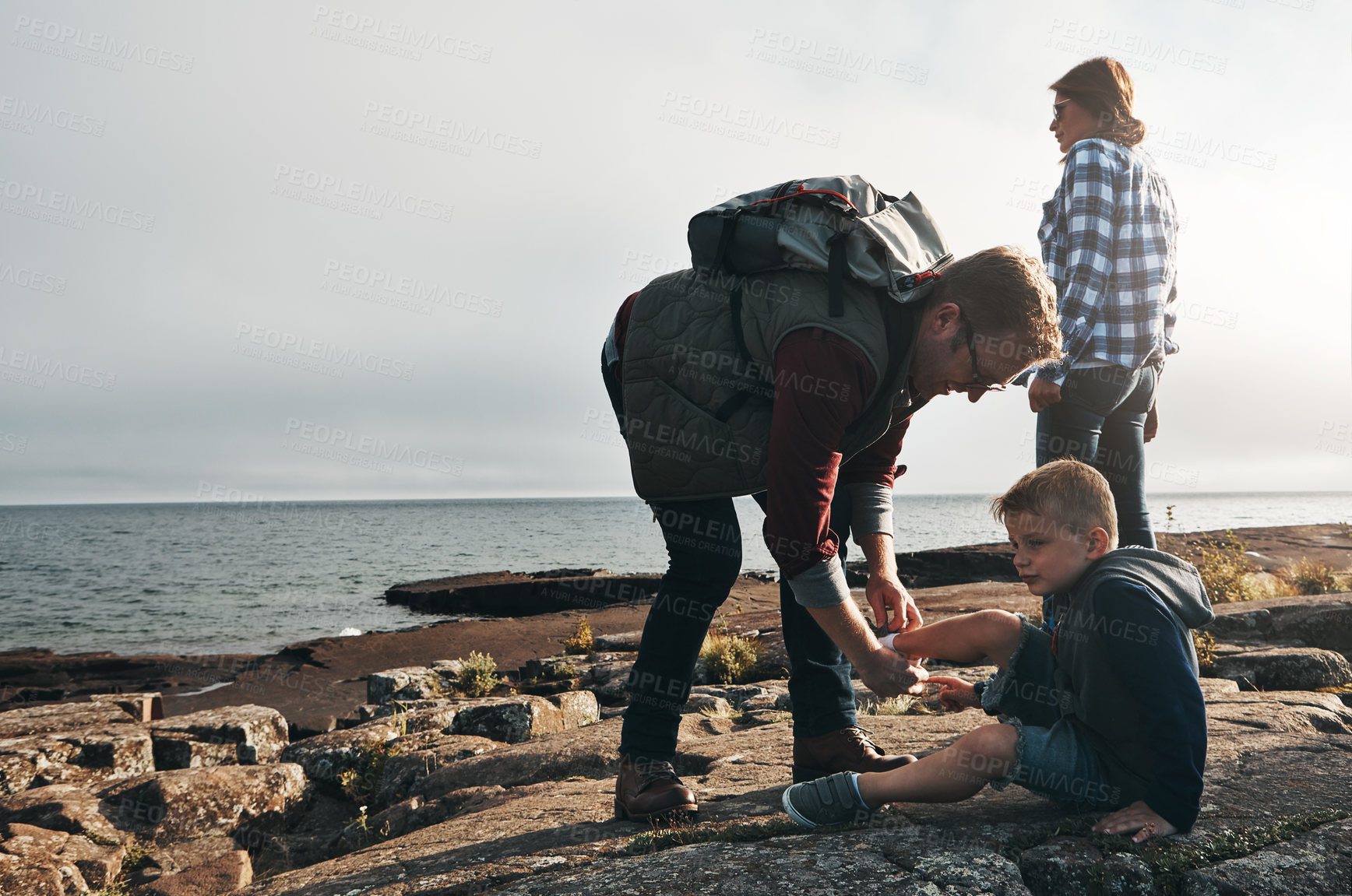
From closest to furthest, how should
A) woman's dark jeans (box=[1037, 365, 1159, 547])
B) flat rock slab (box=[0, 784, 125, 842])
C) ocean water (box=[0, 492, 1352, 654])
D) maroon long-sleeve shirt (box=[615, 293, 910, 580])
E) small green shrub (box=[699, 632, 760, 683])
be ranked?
maroon long-sleeve shirt (box=[615, 293, 910, 580]) < woman's dark jeans (box=[1037, 365, 1159, 547]) < flat rock slab (box=[0, 784, 125, 842]) < small green shrub (box=[699, 632, 760, 683]) < ocean water (box=[0, 492, 1352, 654])

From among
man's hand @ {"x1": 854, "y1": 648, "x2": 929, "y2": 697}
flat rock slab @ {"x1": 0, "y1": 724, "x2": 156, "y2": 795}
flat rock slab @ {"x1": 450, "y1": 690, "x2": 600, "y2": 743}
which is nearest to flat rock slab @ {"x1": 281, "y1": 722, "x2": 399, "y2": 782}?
flat rock slab @ {"x1": 450, "y1": 690, "x2": 600, "y2": 743}

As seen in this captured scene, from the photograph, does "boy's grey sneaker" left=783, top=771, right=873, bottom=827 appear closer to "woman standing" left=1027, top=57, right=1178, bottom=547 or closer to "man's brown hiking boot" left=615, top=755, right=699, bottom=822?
"man's brown hiking boot" left=615, top=755, right=699, bottom=822

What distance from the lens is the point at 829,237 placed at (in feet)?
6.80

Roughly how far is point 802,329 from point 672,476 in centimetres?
63

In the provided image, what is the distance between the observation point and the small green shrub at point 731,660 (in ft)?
25.8

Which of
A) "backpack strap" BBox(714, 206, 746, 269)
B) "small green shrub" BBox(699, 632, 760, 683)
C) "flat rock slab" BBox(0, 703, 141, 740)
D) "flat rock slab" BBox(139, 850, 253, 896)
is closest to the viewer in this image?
"backpack strap" BBox(714, 206, 746, 269)

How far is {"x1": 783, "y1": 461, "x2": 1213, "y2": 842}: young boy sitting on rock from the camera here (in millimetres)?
1922

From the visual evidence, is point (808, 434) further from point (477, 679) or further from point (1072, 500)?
point (477, 679)

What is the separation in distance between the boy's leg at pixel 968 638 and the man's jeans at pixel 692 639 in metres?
0.31

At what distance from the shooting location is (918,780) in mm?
2109

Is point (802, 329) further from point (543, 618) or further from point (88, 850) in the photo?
point (543, 618)

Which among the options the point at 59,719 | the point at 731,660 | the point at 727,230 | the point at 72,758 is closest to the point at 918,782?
the point at 727,230

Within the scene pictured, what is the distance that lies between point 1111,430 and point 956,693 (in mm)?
1719

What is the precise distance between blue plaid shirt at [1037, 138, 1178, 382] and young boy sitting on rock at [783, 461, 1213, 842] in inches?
54.6
